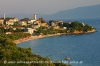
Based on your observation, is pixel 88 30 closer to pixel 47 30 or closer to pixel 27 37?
pixel 47 30

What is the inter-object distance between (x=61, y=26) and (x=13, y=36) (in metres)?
12.0

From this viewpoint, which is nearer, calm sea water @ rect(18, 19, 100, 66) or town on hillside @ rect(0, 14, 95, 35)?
calm sea water @ rect(18, 19, 100, 66)

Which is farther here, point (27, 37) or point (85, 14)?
point (85, 14)

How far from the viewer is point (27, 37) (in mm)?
24078

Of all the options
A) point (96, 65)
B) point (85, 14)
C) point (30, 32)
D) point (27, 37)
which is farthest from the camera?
point (85, 14)

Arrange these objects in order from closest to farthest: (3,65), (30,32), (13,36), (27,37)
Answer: (3,65), (13,36), (27,37), (30,32)

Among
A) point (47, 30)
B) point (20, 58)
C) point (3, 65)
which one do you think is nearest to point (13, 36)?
point (47, 30)

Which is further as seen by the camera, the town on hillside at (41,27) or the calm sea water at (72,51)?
the town on hillside at (41,27)

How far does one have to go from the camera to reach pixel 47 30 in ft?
93.2

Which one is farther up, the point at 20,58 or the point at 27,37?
the point at 20,58

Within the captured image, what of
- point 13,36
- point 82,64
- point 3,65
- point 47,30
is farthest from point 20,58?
point 47,30

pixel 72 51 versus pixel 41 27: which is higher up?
pixel 41 27

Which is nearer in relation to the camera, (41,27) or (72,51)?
(72,51)

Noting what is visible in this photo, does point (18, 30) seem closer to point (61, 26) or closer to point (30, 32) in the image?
point (30, 32)
